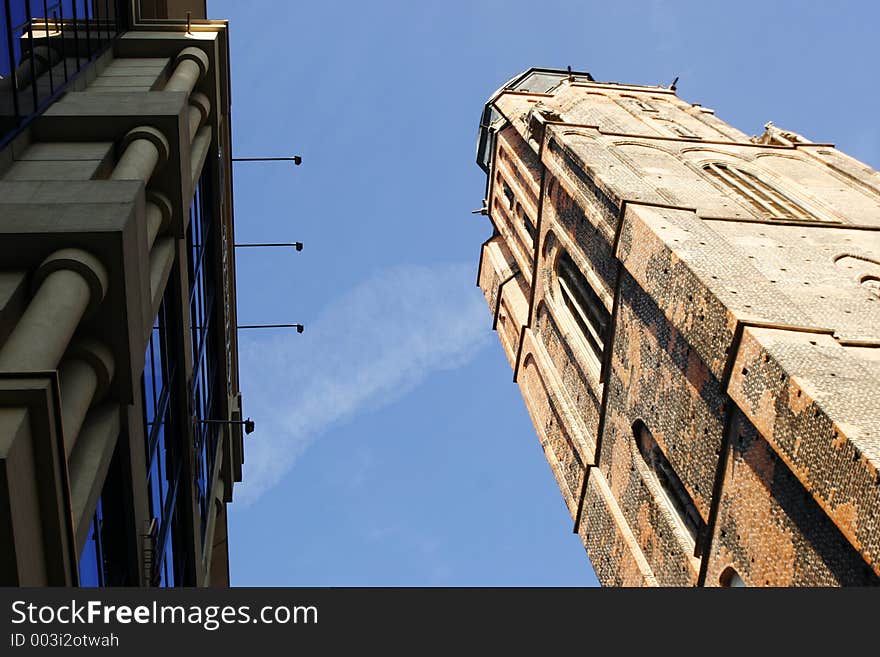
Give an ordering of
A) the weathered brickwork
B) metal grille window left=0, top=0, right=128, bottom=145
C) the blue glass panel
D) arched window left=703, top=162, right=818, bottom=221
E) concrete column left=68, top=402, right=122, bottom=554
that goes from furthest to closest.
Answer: arched window left=703, top=162, right=818, bottom=221 → the weathered brickwork → metal grille window left=0, top=0, right=128, bottom=145 → the blue glass panel → concrete column left=68, top=402, right=122, bottom=554

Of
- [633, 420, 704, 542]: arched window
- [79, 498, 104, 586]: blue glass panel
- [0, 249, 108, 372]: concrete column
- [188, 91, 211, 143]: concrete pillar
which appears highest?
[188, 91, 211, 143]: concrete pillar

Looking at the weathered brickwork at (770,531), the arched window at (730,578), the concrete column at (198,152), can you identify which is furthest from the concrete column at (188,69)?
the arched window at (730,578)

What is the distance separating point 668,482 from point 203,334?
1064 centimetres

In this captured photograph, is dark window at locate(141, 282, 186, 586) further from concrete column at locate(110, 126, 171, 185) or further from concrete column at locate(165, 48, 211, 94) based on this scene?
concrete column at locate(165, 48, 211, 94)

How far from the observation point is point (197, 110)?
15781mm

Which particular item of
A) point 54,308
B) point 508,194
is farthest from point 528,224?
point 54,308

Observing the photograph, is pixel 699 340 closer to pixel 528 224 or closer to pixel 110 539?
pixel 110 539

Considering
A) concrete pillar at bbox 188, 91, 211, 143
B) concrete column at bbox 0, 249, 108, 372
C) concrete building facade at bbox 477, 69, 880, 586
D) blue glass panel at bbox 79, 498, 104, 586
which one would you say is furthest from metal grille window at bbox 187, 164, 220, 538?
concrete building facade at bbox 477, 69, 880, 586

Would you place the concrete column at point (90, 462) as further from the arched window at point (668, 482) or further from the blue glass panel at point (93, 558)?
the arched window at point (668, 482)

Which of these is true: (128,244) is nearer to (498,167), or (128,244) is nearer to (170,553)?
(170,553)

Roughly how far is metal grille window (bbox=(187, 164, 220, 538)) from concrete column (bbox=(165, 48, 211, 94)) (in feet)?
7.73

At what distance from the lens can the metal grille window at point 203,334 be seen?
16.9 meters

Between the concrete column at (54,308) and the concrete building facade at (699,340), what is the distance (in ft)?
30.7

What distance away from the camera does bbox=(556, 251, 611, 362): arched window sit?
938 inches
